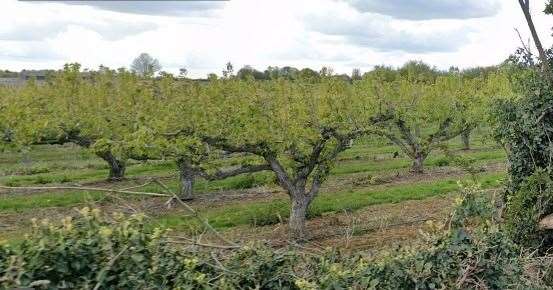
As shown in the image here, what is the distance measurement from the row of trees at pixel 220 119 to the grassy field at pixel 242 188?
0.99 metres

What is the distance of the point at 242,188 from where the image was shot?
→ 2045 centimetres

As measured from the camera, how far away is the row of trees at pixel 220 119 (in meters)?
13.6

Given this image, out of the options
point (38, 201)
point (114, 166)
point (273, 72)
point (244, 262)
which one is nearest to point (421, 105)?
point (273, 72)

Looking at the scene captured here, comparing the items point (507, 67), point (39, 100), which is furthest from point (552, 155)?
point (39, 100)

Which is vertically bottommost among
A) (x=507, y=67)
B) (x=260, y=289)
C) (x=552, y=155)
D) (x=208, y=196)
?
(x=208, y=196)

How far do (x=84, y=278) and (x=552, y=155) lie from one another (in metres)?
6.14

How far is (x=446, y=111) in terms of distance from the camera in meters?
25.4

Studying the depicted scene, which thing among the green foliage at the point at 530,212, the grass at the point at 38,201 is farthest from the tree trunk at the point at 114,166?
the green foliage at the point at 530,212

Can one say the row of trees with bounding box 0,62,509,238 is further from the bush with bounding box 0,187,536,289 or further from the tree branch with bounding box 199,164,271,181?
the bush with bounding box 0,187,536,289

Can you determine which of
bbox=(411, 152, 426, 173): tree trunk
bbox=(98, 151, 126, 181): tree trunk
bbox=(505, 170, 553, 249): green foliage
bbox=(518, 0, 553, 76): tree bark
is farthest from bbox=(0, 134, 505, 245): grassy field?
bbox=(518, 0, 553, 76): tree bark

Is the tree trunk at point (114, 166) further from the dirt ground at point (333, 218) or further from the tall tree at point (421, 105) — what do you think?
the tall tree at point (421, 105)

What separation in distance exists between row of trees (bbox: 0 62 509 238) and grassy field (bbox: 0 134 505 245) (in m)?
0.99

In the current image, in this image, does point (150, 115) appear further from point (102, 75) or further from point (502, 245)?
point (502, 245)

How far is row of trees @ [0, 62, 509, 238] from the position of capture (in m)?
13.6
